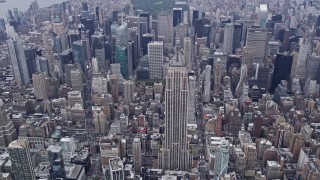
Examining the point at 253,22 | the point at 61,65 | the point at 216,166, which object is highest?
the point at 253,22

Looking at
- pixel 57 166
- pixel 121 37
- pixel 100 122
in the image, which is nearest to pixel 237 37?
pixel 121 37

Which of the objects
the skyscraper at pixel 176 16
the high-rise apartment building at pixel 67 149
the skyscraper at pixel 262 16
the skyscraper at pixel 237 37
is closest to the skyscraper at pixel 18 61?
the high-rise apartment building at pixel 67 149

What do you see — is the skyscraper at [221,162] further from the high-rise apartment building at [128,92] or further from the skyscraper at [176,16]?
the skyscraper at [176,16]

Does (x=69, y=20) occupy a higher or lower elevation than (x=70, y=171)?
higher

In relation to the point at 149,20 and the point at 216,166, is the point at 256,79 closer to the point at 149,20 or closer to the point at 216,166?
the point at 216,166

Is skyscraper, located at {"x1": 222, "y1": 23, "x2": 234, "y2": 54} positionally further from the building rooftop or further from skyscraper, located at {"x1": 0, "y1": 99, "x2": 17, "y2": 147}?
the building rooftop

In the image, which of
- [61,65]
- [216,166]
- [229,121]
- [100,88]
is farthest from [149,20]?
[216,166]
